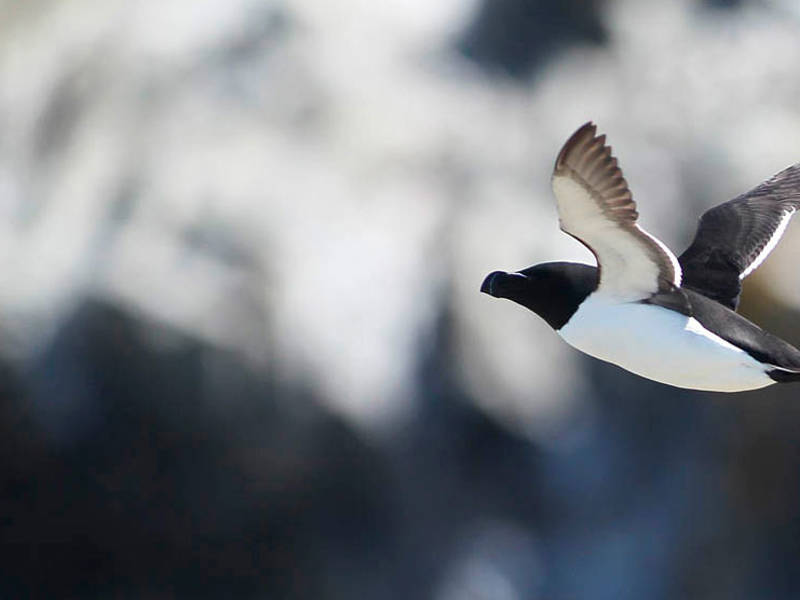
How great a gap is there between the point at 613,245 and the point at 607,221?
0.53 feet

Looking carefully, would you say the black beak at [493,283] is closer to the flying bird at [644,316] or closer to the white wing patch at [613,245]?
the flying bird at [644,316]

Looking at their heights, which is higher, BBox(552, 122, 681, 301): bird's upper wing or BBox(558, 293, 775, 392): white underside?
BBox(552, 122, 681, 301): bird's upper wing

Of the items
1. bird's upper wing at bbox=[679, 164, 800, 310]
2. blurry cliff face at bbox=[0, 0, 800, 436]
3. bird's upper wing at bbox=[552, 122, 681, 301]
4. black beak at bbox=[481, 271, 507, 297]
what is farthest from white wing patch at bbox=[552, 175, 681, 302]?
blurry cliff face at bbox=[0, 0, 800, 436]

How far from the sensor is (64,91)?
5.42m

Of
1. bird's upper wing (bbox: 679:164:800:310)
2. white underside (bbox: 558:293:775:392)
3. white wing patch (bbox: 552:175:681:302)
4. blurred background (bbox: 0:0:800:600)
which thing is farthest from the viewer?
blurred background (bbox: 0:0:800:600)

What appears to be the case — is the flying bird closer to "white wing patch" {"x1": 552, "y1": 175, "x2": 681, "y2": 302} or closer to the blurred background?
"white wing patch" {"x1": 552, "y1": 175, "x2": 681, "y2": 302}

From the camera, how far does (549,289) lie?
3523 millimetres

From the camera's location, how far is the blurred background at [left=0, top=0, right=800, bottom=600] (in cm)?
498

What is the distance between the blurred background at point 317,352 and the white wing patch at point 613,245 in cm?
180

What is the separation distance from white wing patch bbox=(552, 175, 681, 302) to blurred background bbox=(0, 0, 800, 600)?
180 cm

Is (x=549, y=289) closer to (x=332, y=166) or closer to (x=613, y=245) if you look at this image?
(x=613, y=245)

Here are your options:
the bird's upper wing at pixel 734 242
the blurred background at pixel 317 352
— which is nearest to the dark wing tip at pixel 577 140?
the bird's upper wing at pixel 734 242

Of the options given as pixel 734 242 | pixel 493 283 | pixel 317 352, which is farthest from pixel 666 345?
pixel 317 352

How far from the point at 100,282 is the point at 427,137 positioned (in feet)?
4.33
